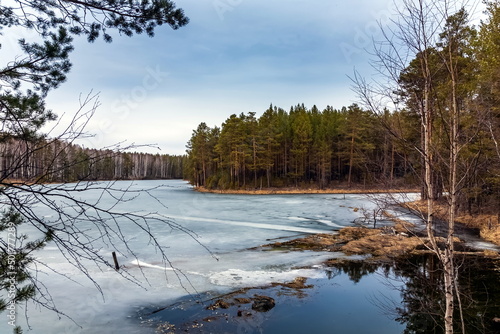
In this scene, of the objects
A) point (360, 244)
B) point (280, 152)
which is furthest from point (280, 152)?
point (360, 244)

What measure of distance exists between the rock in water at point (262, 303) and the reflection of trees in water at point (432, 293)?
8.74ft

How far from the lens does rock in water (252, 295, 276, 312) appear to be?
7.35 metres

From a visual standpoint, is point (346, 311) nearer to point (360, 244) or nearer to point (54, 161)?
point (360, 244)

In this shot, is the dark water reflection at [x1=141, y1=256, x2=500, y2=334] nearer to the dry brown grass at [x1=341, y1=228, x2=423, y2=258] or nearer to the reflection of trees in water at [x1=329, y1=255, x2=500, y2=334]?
the reflection of trees in water at [x1=329, y1=255, x2=500, y2=334]

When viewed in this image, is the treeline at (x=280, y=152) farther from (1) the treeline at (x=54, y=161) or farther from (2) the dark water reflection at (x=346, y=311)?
(1) the treeline at (x=54, y=161)

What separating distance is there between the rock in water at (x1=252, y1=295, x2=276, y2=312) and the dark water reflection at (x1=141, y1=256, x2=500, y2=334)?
139 millimetres

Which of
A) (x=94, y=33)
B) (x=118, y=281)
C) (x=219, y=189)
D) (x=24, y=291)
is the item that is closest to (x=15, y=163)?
(x=24, y=291)

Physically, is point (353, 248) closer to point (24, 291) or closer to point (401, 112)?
point (401, 112)

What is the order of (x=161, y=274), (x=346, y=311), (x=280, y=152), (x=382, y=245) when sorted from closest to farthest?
(x=346, y=311) < (x=161, y=274) < (x=382, y=245) < (x=280, y=152)

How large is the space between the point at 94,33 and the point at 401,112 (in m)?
3.53

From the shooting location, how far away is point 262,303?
7531mm

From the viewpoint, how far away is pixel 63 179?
7.72 feet

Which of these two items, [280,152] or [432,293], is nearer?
[432,293]

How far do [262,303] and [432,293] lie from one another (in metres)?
3.89
